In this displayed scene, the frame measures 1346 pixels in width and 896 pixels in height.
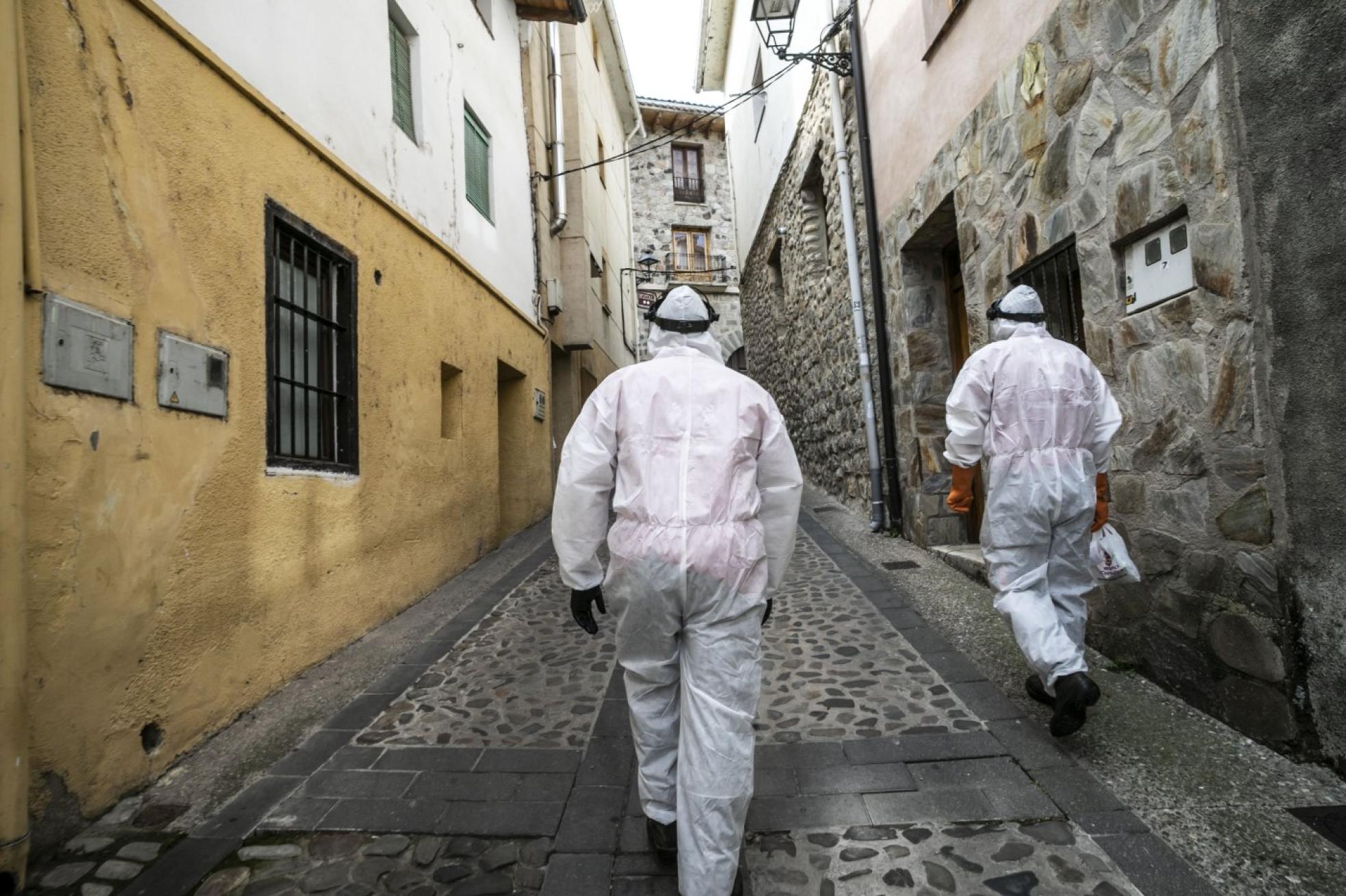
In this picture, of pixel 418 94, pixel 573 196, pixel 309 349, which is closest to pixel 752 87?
pixel 573 196

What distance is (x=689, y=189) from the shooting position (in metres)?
20.8

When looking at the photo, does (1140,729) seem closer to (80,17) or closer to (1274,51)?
(1274,51)

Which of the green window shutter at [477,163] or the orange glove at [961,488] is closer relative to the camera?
the orange glove at [961,488]

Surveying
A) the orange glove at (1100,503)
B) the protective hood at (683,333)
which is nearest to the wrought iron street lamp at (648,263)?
the orange glove at (1100,503)

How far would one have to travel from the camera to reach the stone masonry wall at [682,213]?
67.2 ft

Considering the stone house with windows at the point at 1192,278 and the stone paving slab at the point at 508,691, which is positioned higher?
the stone house with windows at the point at 1192,278

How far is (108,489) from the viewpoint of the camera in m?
2.38

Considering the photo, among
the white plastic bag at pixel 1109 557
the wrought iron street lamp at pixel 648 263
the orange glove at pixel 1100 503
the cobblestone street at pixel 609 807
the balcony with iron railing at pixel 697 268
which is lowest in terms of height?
the cobblestone street at pixel 609 807

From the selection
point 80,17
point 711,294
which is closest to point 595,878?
point 80,17

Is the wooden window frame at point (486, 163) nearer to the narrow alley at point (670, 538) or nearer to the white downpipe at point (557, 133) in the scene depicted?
the narrow alley at point (670, 538)

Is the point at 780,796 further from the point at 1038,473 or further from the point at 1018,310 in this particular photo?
the point at 1018,310

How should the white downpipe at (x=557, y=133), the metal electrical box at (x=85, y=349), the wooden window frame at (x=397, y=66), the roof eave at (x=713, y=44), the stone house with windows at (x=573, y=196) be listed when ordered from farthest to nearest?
the roof eave at (x=713, y=44) < the white downpipe at (x=557, y=133) < the stone house with windows at (x=573, y=196) < the wooden window frame at (x=397, y=66) < the metal electrical box at (x=85, y=349)

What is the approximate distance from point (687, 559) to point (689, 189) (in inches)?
807

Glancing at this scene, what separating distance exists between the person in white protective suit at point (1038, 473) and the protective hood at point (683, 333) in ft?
4.02
